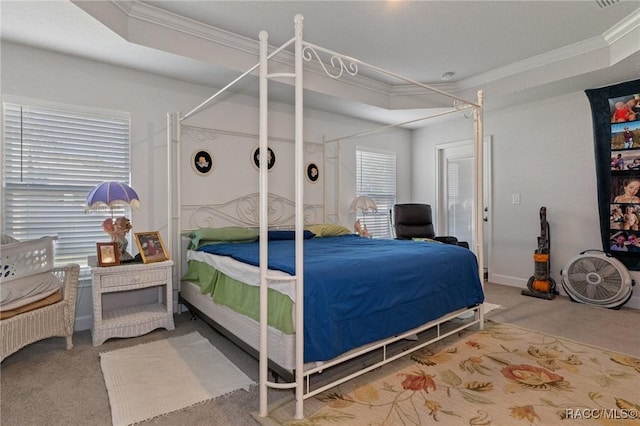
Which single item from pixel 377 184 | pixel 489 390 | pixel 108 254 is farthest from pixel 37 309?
pixel 377 184

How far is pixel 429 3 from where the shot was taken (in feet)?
8.90

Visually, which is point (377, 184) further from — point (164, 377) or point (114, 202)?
point (164, 377)

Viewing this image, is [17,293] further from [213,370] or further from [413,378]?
[413,378]

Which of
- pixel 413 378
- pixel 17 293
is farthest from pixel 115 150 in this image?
pixel 413 378

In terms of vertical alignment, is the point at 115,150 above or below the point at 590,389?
above

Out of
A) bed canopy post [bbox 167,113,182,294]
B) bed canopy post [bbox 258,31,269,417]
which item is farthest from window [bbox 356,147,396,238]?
bed canopy post [bbox 258,31,269,417]

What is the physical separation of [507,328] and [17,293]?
12.3 ft

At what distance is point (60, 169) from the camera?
9.69ft

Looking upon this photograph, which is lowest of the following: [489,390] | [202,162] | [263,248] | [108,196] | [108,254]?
[489,390]

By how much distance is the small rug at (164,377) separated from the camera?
184 cm

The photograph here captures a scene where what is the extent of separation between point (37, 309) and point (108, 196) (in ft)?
3.06

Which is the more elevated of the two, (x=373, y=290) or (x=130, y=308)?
(x=373, y=290)

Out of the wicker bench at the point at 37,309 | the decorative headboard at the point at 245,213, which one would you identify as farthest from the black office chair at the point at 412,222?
the wicker bench at the point at 37,309

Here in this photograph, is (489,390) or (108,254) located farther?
(108,254)
